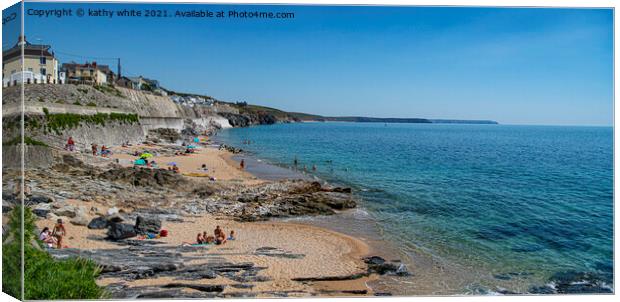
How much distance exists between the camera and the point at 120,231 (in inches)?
621

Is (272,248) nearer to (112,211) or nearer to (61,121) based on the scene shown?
(112,211)

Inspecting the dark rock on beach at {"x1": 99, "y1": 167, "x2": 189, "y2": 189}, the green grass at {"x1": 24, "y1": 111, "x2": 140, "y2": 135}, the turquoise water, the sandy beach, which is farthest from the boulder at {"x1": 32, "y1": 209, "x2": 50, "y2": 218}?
the green grass at {"x1": 24, "y1": 111, "x2": 140, "y2": 135}

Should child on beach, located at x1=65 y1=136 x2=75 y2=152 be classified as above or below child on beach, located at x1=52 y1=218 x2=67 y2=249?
above

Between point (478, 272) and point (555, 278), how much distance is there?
7.62ft

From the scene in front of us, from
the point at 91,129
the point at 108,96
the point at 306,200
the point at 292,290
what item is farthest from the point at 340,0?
the point at 108,96

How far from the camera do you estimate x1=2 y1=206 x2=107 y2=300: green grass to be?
995 cm

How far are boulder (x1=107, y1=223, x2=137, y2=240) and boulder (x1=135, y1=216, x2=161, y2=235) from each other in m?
0.22

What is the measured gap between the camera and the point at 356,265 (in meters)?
14.8

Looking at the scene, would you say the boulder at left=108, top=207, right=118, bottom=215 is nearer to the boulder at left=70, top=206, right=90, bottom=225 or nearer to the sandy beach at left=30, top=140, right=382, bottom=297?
the sandy beach at left=30, top=140, right=382, bottom=297

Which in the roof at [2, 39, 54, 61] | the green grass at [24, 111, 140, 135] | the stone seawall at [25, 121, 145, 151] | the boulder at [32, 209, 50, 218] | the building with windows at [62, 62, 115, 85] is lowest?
the boulder at [32, 209, 50, 218]

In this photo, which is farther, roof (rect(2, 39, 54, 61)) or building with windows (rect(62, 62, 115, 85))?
building with windows (rect(62, 62, 115, 85))

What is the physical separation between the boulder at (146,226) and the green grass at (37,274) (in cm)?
516

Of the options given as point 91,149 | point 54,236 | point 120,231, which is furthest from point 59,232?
point 91,149

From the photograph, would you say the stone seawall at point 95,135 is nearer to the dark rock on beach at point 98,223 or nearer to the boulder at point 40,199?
the boulder at point 40,199
